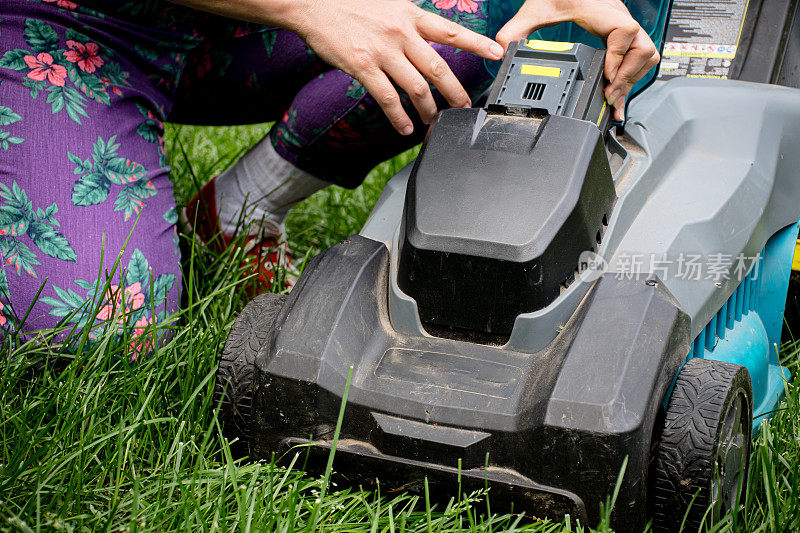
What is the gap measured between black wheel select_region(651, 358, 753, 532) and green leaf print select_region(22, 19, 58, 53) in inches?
39.0

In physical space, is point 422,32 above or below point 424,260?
above

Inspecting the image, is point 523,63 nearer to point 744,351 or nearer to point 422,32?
point 422,32

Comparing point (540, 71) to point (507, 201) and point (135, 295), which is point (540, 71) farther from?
point (135, 295)

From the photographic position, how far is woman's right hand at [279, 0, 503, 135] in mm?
1014

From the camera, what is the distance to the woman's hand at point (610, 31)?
3.43 ft

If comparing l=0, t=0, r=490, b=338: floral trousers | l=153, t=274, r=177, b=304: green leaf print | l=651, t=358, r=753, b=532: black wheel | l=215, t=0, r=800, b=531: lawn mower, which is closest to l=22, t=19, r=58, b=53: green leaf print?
l=0, t=0, r=490, b=338: floral trousers

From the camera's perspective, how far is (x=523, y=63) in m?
1.07

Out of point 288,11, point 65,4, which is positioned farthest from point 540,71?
point 65,4

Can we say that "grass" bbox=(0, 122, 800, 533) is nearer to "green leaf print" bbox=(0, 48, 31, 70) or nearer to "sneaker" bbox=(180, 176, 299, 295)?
"sneaker" bbox=(180, 176, 299, 295)

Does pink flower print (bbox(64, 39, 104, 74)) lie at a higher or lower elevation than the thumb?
lower

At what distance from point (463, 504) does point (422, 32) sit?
0.55m

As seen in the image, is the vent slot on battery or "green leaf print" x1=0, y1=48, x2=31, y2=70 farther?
"green leaf print" x1=0, y1=48, x2=31, y2=70

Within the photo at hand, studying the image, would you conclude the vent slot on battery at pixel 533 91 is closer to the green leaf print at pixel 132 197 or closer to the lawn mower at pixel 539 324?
the lawn mower at pixel 539 324

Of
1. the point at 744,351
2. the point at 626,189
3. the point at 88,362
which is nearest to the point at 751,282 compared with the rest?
the point at 744,351
